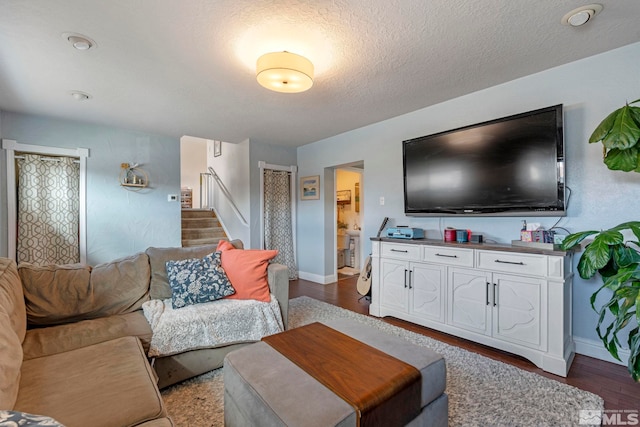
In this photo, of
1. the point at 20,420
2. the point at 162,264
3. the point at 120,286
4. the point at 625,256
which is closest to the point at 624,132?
the point at 625,256

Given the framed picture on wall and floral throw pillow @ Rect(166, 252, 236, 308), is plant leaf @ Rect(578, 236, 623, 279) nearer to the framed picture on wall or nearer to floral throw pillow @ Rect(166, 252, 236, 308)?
floral throw pillow @ Rect(166, 252, 236, 308)

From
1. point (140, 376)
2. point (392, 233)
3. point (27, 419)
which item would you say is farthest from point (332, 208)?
point (27, 419)

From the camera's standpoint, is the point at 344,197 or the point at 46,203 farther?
the point at 344,197

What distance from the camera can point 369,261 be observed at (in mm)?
3682

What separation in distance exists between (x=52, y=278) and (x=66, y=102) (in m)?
2.20

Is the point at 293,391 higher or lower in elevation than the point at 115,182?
lower

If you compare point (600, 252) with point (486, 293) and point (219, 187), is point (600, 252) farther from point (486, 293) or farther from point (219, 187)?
point (219, 187)

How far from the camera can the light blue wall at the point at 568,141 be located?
2.12m

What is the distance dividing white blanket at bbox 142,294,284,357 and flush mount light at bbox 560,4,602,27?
2751 mm

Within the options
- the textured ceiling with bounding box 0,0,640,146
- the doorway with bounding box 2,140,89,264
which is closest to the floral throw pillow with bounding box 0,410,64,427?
the textured ceiling with bounding box 0,0,640,146

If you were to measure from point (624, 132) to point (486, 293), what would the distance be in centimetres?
141

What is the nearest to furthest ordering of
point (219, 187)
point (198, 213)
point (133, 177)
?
point (133, 177)
point (219, 187)
point (198, 213)

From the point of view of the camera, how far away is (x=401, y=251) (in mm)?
2977

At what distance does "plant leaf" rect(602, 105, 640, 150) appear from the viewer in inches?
63.2
